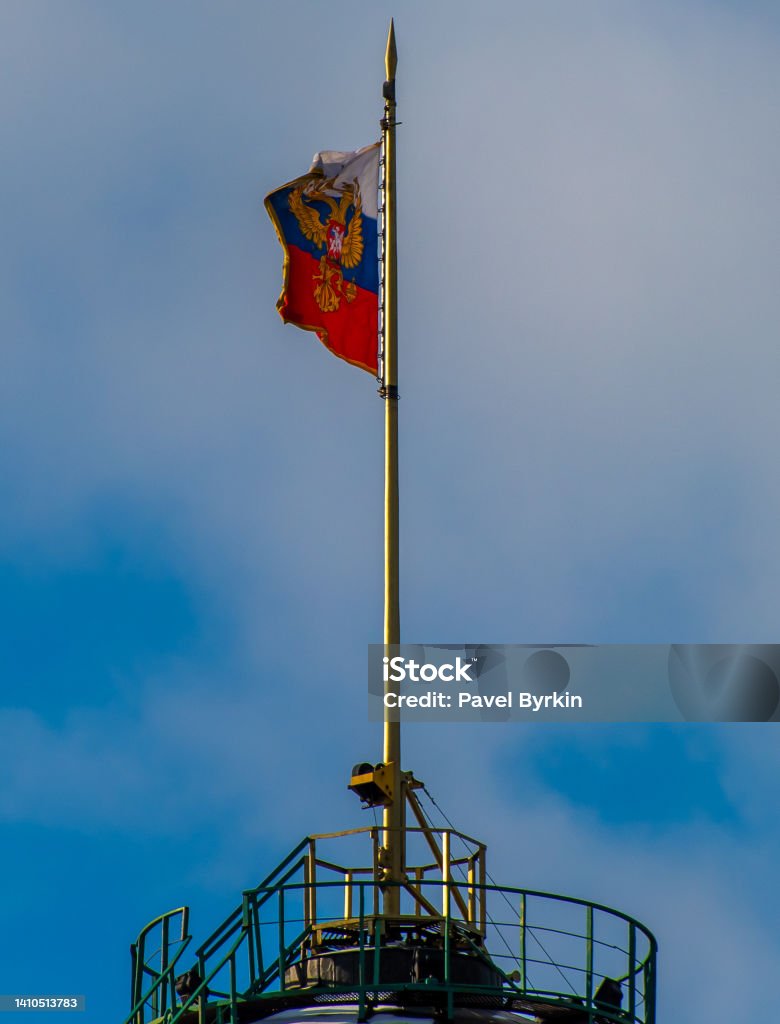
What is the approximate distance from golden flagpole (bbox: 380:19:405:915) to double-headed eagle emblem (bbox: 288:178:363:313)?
841 millimetres

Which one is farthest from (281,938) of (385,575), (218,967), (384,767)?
(385,575)

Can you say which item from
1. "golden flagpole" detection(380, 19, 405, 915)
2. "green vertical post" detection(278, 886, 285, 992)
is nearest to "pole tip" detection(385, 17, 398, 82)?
"golden flagpole" detection(380, 19, 405, 915)

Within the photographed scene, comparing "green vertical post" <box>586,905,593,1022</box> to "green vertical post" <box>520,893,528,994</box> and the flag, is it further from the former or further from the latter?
the flag

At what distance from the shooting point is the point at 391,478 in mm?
42250

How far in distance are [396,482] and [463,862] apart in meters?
6.77

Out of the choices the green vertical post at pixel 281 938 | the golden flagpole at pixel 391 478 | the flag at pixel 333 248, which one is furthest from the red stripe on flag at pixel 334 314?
the green vertical post at pixel 281 938

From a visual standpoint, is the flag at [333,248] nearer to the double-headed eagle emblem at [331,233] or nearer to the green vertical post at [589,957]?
the double-headed eagle emblem at [331,233]

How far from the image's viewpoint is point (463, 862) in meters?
39.4

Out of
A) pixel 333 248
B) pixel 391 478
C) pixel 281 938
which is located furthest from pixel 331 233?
pixel 281 938

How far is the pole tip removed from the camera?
4622cm

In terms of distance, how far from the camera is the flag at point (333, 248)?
148ft

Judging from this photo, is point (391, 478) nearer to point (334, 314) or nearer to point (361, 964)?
point (334, 314)

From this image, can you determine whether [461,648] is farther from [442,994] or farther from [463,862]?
[442,994]

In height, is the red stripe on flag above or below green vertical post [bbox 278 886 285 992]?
above
